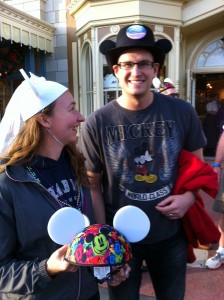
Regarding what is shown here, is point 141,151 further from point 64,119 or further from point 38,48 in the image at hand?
point 38,48

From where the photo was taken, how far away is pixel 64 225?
43.9 inches

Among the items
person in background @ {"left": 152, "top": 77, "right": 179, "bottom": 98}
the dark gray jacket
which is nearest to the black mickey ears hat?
the dark gray jacket

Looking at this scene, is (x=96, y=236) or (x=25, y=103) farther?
(x=25, y=103)

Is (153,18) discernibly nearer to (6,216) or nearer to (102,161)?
(102,161)

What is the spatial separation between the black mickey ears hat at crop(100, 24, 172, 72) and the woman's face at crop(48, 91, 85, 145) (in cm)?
41

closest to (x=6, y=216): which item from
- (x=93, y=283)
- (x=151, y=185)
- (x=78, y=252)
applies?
(x=78, y=252)

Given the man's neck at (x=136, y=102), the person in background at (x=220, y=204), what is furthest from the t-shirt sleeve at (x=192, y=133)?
the person in background at (x=220, y=204)

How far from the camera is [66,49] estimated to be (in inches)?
330

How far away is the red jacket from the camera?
65.9 inches

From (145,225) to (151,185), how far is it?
19.8 inches

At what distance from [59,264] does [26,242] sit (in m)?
0.21

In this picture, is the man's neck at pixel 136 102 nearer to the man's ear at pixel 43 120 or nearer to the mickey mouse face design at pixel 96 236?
the man's ear at pixel 43 120

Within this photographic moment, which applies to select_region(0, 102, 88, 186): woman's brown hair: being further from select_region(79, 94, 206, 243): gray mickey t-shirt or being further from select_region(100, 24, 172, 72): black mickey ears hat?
select_region(100, 24, 172, 72): black mickey ears hat

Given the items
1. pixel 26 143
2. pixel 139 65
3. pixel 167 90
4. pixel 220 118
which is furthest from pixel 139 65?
pixel 220 118
